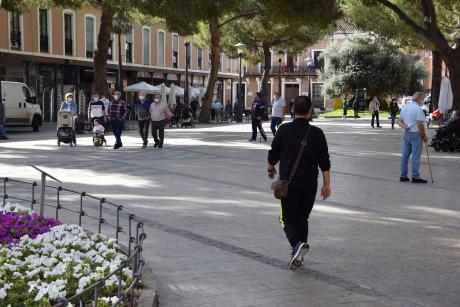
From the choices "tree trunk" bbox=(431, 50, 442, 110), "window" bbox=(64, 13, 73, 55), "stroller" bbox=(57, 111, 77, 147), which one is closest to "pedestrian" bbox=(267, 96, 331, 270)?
"stroller" bbox=(57, 111, 77, 147)

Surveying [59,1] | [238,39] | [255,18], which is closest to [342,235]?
[59,1]

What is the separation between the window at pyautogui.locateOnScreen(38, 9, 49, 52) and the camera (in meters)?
37.9

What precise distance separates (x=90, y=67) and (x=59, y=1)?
18118mm

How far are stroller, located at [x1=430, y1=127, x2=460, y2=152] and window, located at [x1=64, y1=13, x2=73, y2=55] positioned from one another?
26.1 m

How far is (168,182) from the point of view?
1173 centimetres

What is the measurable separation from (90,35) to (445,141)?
28.1 m

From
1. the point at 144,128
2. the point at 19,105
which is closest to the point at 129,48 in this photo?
the point at 19,105

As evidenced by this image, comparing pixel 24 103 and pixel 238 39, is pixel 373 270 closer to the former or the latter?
pixel 24 103

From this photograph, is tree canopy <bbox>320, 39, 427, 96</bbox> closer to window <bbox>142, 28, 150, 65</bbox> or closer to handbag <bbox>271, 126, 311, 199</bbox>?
window <bbox>142, 28, 150, 65</bbox>

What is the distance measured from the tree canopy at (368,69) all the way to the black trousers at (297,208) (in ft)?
152

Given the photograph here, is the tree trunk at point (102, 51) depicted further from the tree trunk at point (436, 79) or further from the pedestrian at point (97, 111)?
the tree trunk at point (436, 79)

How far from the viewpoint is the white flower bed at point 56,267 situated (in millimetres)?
4262

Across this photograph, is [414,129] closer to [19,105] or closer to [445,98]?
[445,98]

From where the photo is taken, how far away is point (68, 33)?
40250 mm
